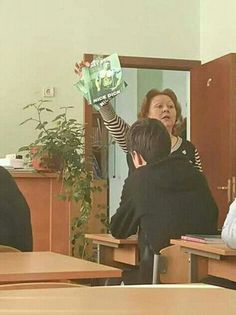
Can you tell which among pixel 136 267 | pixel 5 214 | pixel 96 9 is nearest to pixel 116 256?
pixel 136 267

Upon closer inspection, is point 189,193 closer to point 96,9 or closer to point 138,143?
point 138,143

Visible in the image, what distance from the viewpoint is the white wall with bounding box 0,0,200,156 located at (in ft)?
22.5

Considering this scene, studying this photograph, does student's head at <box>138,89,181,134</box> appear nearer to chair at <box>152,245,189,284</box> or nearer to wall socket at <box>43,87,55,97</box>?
wall socket at <box>43,87,55,97</box>

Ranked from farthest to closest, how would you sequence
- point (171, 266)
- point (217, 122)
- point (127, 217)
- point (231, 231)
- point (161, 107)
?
point (217, 122), point (161, 107), point (127, 217), point (171, 266), point (231, 231)

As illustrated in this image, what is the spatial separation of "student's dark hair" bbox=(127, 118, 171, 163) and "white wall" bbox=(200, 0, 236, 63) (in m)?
3.17

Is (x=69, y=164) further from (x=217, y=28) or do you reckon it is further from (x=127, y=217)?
(x=127, y=217)

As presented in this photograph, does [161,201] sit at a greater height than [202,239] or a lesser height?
greater

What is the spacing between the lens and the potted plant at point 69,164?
6.32 meters

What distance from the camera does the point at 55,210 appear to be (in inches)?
248

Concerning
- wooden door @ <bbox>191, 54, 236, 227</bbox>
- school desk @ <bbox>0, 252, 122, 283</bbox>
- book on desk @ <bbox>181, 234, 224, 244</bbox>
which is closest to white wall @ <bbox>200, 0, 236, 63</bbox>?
wooden door @ <bbox>191, 54, 236, 227</bbox>

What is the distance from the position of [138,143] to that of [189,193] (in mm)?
381

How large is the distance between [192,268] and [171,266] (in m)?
0.11

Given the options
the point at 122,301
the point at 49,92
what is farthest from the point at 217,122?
the point at 122,301

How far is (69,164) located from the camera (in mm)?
6438
